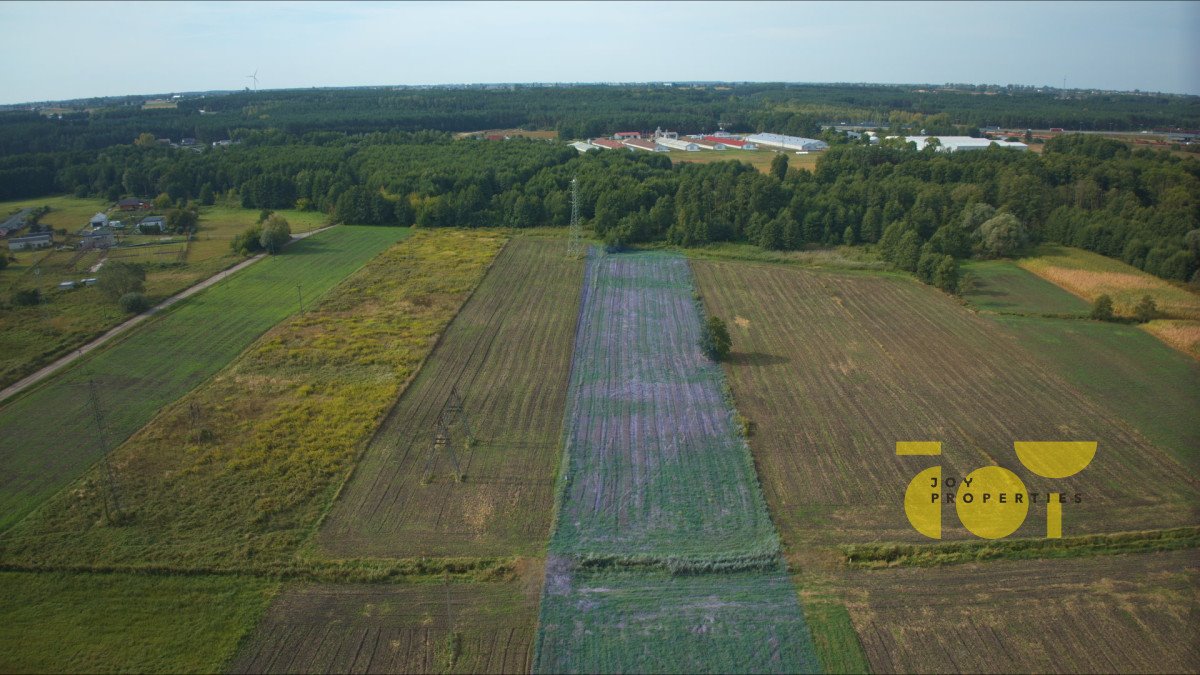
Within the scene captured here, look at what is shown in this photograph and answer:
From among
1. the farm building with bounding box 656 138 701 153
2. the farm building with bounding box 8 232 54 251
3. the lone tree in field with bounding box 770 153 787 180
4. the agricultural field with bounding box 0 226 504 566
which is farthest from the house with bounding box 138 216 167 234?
the farm building with bounding box 656 138 701 153

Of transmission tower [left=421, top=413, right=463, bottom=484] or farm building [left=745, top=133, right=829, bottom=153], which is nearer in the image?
transmission tower [left=421, top=413, right=463, bottom=484]

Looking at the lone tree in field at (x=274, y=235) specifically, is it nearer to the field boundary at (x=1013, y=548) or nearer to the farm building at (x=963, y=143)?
the field boundary at (x=1013, y=548)

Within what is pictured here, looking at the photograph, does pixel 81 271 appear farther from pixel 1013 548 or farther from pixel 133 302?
pixel 1013 548

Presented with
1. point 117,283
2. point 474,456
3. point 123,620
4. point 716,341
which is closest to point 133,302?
point 117,283

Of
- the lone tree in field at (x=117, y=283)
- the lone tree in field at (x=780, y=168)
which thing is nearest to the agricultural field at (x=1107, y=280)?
the lone tree in field at (x=780, y=168)

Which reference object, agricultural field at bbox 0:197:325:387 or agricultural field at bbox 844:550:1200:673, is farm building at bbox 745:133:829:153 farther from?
agricultural field at bbox 844:550:1200:673
